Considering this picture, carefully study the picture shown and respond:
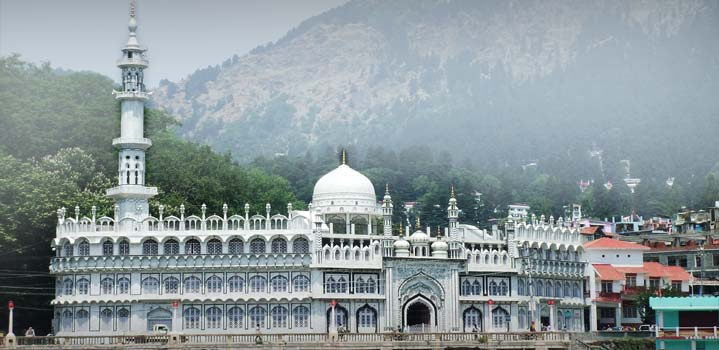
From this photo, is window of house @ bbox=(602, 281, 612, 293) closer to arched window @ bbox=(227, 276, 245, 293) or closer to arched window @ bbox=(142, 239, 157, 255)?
arched window @ bbox=(227, 276, 245, 293)

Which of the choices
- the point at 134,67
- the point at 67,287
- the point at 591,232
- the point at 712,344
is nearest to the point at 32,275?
the point at 67,287

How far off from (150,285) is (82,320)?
4.93 meters

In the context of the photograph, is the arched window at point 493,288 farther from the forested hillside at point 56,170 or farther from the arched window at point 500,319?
the forested hillside at point 56,170

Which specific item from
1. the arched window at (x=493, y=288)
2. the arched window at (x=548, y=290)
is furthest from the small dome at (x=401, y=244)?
the arched window at (x=548, y=290)

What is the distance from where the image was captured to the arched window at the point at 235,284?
80.8m

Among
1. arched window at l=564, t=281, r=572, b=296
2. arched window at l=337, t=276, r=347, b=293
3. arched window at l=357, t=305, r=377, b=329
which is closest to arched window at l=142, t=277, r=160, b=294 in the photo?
arched window at l=337, t=276, r=347, b=293

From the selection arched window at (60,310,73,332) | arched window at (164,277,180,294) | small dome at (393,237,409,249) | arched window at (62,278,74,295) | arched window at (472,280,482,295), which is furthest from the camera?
arched window at (472,280,482,295)

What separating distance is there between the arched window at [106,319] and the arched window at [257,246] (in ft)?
31.3

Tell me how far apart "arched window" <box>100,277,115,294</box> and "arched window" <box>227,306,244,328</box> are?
24.3 ft

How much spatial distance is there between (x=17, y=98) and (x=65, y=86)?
8382 mm

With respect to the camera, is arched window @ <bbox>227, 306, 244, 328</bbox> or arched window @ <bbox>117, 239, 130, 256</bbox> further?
arched window @ <bbox>117, 239, 130, 256</bbox>

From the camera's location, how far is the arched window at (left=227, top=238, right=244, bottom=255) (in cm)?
8091

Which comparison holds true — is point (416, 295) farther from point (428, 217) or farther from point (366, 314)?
point (428, 217)

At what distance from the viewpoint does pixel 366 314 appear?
270 ft
